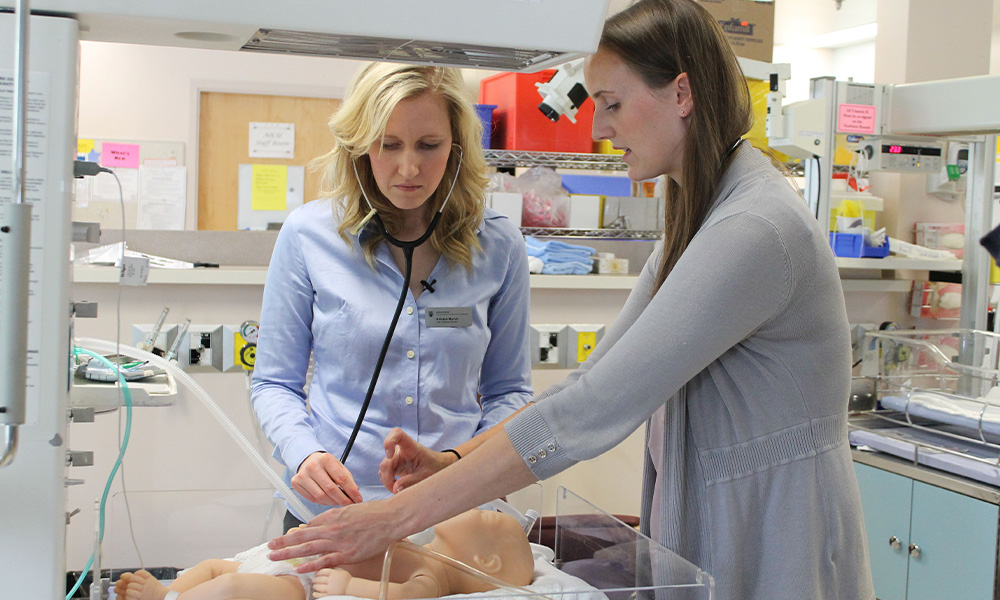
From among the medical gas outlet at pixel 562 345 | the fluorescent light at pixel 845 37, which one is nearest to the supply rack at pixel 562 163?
the medical gas outlet at pixel 562 345

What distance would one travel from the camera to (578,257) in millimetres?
2801

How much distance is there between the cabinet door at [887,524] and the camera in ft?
8.04

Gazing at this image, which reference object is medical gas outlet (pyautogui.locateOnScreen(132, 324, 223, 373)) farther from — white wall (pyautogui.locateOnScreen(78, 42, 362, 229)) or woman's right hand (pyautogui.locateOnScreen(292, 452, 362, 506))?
white wall (pyautogui.locateOnScreen(78, 42, 362, 229))

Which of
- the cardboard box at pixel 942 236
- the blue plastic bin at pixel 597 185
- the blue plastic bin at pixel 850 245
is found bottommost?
the blue plastic bin at pixel 850 245

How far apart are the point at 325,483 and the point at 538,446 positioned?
382 mm

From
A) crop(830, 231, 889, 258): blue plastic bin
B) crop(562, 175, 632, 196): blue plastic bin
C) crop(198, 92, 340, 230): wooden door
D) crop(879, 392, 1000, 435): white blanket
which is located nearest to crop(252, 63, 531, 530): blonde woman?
crop(879, 392, 1000, 435): white blanket

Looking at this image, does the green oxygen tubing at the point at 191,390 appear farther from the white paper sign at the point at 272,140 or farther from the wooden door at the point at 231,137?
the white paper sign at the point at 272,140

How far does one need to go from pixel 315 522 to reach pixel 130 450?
1.99 feet

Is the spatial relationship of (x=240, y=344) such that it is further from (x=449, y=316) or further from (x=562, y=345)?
(x=449, y=316)

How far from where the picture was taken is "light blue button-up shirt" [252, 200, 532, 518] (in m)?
1.42

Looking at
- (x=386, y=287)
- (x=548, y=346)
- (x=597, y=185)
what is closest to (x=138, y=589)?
(x=386, y=287)

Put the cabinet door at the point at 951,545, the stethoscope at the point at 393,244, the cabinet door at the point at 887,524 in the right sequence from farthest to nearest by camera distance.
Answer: the cabinet door at the point at 887,524, the cabinet door at the point at 951,545, the stethoscope at the point at 393,244

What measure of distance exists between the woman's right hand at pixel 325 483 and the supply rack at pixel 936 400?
1802 millimetres

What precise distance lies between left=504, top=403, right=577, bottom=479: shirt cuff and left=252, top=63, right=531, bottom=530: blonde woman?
45 cm
